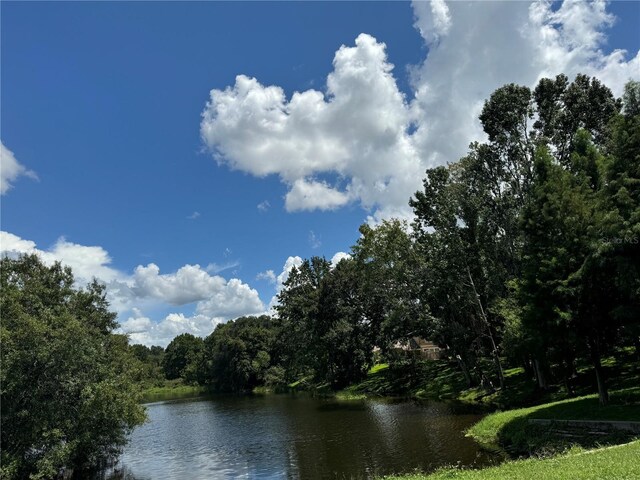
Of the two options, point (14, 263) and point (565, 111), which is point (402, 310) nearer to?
point (565, 111)

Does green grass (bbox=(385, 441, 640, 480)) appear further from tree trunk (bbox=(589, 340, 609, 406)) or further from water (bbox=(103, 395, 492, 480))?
tree trunk (bbox=(589, 340, 609, 406))

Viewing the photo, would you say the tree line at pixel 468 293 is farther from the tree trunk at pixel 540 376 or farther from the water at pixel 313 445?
the water at pixel 313 445

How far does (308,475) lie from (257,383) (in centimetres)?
9317

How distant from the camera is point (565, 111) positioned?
4250cm

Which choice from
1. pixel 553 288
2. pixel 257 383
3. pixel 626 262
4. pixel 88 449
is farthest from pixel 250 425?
pixel 257 383

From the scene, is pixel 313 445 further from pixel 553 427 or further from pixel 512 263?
pixel 512 263

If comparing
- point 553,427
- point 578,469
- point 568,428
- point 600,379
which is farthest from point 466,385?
point 578,469

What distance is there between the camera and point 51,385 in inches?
975

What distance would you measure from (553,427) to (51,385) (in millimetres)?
27187

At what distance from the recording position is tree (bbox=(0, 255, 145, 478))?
23031 millimetres

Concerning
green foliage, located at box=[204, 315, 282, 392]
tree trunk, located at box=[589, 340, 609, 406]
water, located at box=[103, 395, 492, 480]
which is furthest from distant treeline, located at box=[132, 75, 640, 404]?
green foliage, located at box=[204, 315, 282, 392]

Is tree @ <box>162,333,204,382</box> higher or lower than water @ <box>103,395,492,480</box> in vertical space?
higher

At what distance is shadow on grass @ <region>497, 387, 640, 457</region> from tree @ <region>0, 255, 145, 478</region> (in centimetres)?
2392

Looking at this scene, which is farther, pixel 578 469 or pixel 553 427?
pixel 553 427
